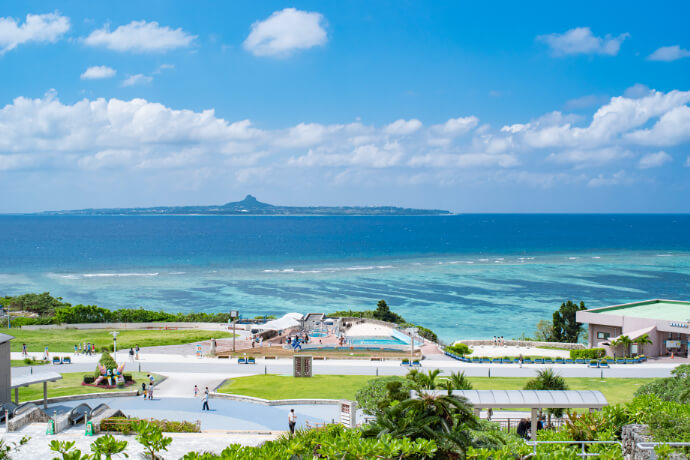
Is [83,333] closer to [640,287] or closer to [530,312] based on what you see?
[530,312]

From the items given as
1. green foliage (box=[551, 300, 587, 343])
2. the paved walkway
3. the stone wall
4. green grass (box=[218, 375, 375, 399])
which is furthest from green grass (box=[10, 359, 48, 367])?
green foliage (box=[551, 300, 587, 343])

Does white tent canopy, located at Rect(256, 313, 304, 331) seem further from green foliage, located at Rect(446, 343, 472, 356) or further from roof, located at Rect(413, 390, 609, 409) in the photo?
roof, located at Rect(413, 390, 609, 409)

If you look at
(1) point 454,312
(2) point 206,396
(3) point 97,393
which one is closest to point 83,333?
(3) point 97,393

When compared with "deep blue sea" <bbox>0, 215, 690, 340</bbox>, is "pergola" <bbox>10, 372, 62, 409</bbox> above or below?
above

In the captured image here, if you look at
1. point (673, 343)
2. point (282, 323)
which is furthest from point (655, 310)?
point (282, 323)

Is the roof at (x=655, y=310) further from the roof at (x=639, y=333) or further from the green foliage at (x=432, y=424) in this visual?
the green foliage at (x=432, y=424)

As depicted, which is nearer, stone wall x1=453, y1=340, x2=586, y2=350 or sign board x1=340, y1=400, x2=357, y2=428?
sign board x1=340, y1=400, x2=357, y2=428
